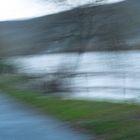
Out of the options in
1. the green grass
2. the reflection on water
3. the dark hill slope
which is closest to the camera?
the green grass

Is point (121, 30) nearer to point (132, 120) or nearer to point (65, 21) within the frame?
point (65, 21)

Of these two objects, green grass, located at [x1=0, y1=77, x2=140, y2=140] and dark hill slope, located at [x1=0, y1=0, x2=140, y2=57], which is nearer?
green grass, located at [x1=0, y1=77, x2=140, y2=140]

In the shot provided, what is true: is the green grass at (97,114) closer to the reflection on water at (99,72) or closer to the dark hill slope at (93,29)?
the reflection on water at (99,72)

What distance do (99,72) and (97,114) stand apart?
7658mm

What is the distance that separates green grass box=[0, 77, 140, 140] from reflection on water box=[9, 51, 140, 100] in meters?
3.09

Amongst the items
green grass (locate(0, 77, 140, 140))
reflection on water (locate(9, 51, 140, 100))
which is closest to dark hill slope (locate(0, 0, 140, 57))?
reflection on water (locate(9, 51, 140, 100))

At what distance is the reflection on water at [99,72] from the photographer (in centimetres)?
1377

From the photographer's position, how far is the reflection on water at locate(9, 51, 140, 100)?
1377 cm

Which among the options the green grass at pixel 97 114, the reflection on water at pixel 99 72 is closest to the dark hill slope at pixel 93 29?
the reflection on water at pixel 99 72

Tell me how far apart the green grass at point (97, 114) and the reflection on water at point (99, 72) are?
3.09 metres

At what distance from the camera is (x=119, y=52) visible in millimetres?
15422

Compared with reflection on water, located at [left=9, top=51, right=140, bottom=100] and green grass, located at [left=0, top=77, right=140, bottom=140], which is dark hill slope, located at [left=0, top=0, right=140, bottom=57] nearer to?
reflection on water, located at [left=9, top=51, right=140, bottom=100]

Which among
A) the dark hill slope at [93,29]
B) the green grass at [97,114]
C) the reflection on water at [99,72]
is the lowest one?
the green grass at [97,114]

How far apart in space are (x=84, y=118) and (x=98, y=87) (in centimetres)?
665
